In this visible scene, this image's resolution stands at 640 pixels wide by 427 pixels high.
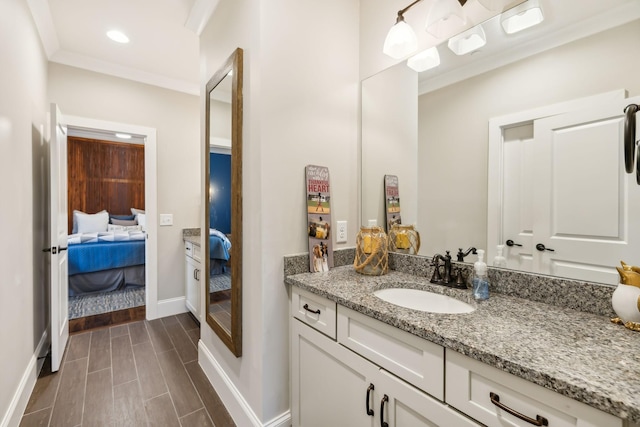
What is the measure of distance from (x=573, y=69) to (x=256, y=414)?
206cm

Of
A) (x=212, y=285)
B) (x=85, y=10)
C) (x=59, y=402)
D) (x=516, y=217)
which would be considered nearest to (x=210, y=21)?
(x=85, y=10)

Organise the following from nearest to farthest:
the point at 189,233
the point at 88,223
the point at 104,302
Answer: the point at 189,233
the point at 104,302
the point at 88,223

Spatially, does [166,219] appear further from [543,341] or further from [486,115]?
[543,341]

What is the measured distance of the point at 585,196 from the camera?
1.04m

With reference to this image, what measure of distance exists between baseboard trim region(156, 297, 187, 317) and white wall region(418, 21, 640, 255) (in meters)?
2.94

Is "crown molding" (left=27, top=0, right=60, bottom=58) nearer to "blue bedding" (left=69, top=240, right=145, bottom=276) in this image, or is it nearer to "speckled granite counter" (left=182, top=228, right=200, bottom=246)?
"speckled granite counter" (left=182, top=228, right=200, bottom=246)

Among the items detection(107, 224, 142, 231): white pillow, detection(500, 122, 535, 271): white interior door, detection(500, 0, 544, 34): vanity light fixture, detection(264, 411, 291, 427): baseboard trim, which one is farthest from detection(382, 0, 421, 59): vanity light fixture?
detection(107, 224, 142, 231): white pillow

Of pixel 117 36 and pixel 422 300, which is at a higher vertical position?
pixel 117 36

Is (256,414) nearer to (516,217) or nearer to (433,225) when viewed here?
(433,225)

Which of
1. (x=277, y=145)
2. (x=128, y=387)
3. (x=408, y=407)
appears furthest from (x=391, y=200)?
(x=128, y=387)

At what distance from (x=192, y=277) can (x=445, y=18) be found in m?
3.12

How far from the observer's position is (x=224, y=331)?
1771mm

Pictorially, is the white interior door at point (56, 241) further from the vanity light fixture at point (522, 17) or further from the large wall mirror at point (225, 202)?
the vanity light fixture at point (522, 17)

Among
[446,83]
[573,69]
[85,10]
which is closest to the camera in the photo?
[573,69]
